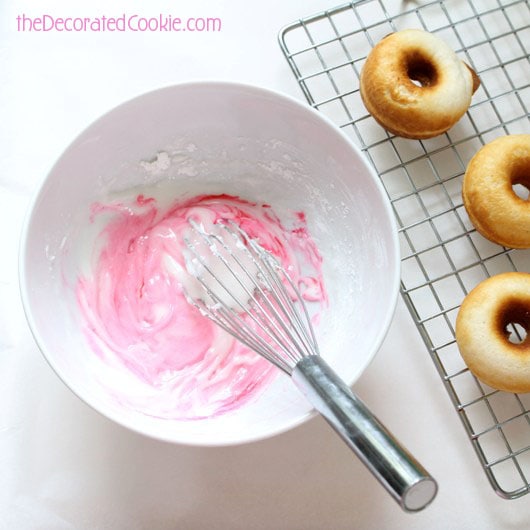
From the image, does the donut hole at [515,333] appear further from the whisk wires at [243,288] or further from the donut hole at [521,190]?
the whisk wires at [243,288]

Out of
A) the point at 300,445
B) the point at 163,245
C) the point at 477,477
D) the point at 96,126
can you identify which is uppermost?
the point at 96,126

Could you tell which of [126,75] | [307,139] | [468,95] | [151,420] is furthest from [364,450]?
[126,75]

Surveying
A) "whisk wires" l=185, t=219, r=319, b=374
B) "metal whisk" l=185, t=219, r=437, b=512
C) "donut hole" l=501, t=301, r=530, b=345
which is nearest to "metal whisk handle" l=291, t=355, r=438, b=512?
"metal whisk" l=185, t=219, r=437, b=512

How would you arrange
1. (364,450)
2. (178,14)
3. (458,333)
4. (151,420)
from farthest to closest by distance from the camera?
(178,14) < (458,333) < (151,420) < (364,450)

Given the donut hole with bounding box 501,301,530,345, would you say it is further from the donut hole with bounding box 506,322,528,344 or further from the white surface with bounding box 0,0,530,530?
the white surface with bounding box 0,0,530,530

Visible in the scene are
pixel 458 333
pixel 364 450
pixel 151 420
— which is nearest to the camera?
pixel 364 450

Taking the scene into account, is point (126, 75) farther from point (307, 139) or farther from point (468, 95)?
point (468, 95)

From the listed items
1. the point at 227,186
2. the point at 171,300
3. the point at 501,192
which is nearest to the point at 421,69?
the point at 501,192
